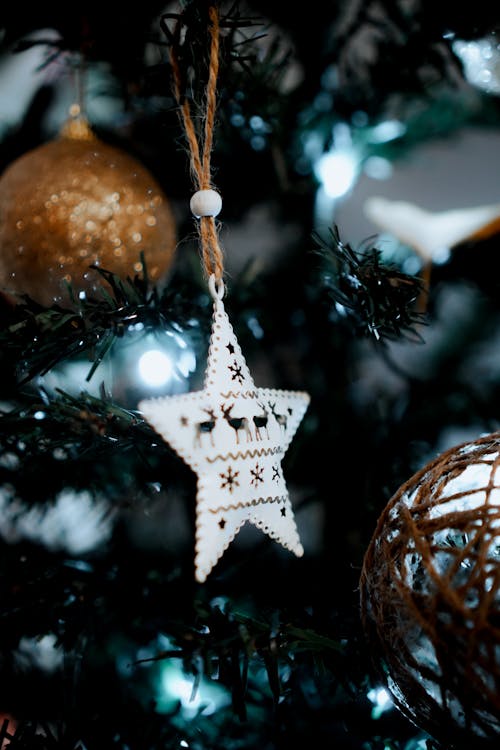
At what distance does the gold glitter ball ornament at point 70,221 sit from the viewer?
0.45 metres

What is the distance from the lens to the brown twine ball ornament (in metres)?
0.26

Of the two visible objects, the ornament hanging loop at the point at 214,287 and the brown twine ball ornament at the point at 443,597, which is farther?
the ornament hanging loop at the point at 214,287

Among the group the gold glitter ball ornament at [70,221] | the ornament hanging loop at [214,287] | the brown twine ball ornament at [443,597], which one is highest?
the gold glitter ball ornament at [70,221]

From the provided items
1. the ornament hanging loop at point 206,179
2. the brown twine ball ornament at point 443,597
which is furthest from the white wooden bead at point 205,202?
the brown twine ball ornament at point 443,597

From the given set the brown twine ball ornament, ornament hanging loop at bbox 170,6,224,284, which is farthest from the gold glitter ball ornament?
the brown twine ball ornament

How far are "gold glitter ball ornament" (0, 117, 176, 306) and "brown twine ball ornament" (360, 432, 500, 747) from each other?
292 millimetres

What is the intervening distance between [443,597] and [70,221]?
37cm

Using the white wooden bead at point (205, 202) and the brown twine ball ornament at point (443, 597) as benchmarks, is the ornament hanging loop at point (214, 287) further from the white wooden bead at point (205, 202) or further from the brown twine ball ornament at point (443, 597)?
the brown twine ball ornament at point (443, 597)

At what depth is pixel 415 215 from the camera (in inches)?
25.4

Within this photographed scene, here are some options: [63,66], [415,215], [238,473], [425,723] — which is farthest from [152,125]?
[425,723]

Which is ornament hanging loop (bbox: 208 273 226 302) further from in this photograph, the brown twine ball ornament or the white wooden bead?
the brown twine ball ornament

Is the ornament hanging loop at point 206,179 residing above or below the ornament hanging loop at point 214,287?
above

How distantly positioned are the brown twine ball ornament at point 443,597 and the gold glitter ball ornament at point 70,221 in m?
0.29

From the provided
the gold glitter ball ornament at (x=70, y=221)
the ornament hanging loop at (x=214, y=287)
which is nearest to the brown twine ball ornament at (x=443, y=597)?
the ornament hanging loop at (x=214, y=287)
